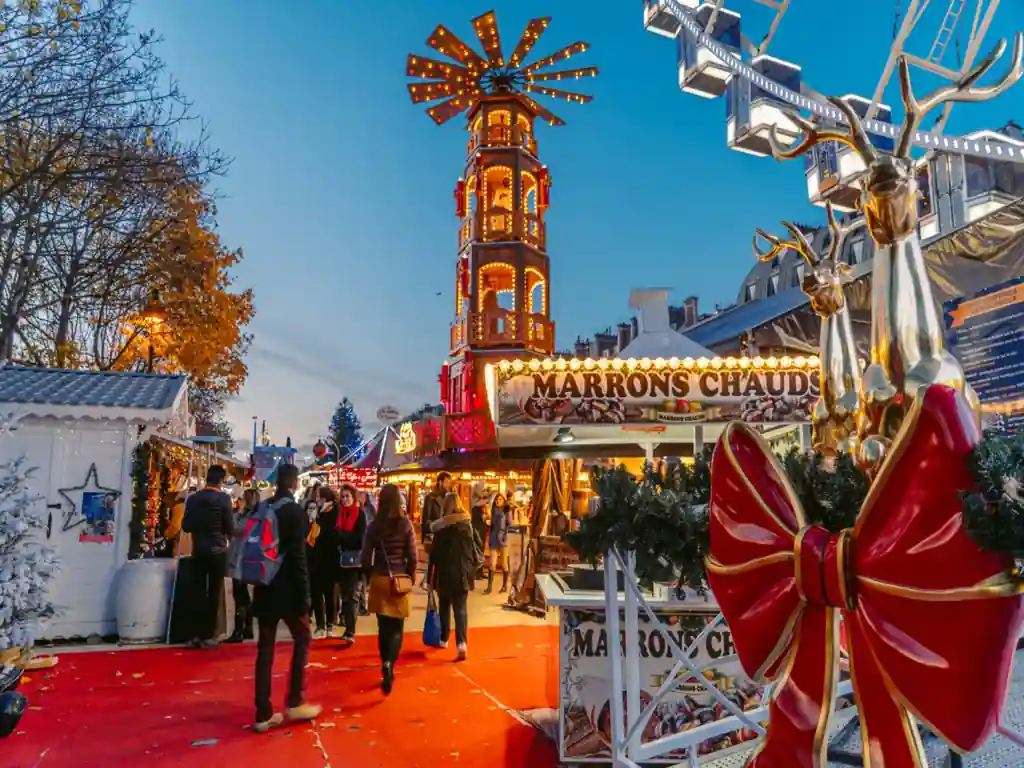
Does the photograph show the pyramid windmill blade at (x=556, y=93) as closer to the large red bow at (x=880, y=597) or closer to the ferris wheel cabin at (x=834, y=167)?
the ferris wheel cabin at (x=834, y=167)

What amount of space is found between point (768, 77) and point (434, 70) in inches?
664

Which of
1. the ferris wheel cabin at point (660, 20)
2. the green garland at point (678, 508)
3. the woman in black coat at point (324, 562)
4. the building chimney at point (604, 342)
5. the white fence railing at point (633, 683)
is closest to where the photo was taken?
the green garland at point (678, 508)

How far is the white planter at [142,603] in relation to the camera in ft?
28.1

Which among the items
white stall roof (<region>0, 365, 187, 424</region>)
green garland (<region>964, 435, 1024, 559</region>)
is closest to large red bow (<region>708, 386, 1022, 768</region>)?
green garland (<region>964, 435, 1024, 559</region>)

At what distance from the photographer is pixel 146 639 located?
28.2 feet

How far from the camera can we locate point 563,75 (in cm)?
2561

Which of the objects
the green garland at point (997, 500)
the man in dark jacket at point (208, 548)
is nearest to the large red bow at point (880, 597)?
the green garland at point (997, 500)

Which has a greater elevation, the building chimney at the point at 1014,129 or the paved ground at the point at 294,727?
the building chimney at the point at 1014,129

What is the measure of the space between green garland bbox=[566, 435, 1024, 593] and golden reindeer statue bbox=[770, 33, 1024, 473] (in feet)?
0.83

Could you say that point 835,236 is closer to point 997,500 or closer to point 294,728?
point 997,500

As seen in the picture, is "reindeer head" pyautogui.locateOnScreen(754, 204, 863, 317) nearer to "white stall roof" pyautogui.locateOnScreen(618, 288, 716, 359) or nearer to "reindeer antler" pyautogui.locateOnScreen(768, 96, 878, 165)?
"reindeer antler" pyautogui.locateOnScreen(768, 96, 878, 165)

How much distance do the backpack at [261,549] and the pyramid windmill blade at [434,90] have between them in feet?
72.0

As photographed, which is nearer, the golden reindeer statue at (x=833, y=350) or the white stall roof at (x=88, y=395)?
the golden reindeer statue at (x=833, y=350)

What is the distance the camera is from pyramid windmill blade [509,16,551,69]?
2511 cm
